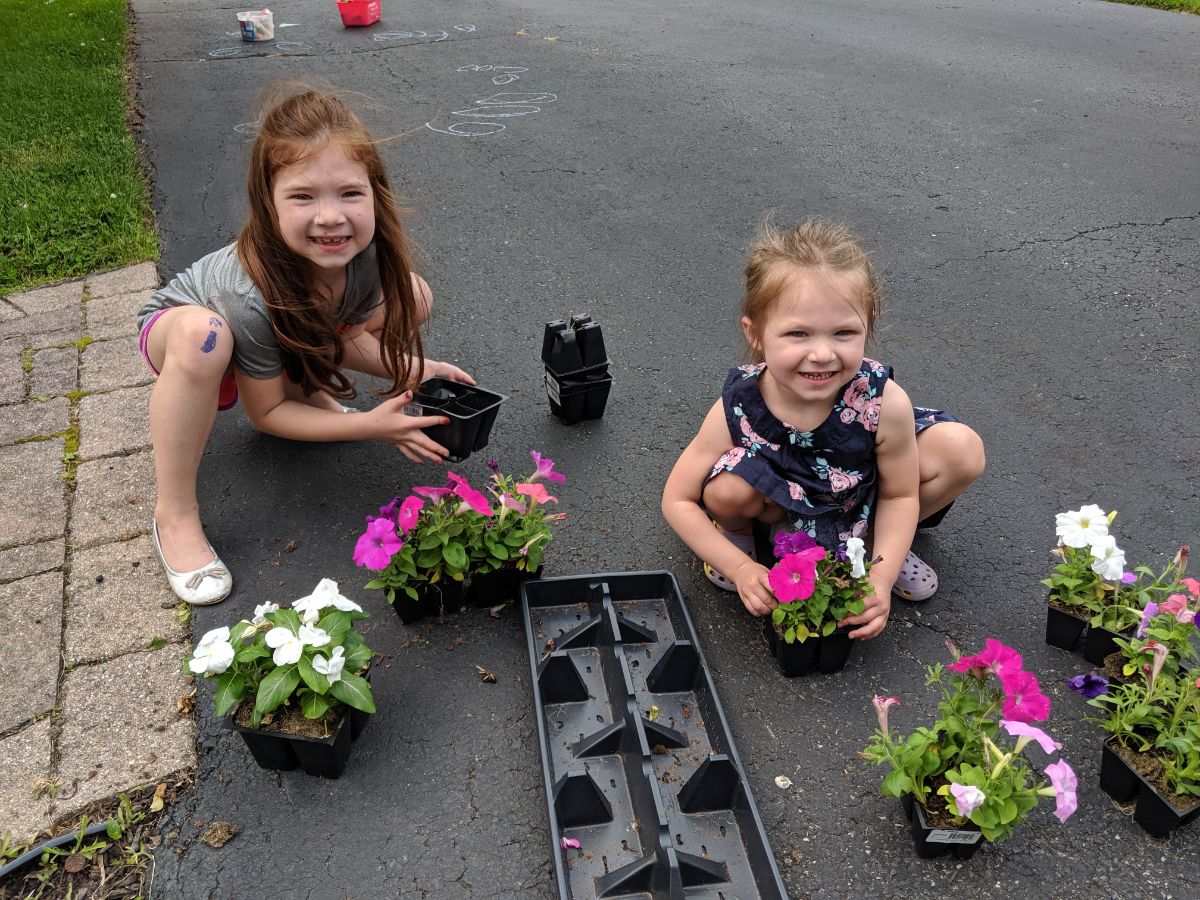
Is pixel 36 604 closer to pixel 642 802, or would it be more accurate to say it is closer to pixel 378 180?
pixel 378 180

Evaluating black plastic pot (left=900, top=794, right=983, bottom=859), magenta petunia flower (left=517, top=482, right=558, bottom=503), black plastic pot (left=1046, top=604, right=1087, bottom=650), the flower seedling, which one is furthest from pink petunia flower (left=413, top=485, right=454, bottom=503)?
black plastic pot (left=1046, top=604, right=1087, bottom=650)

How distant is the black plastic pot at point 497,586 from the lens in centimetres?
244

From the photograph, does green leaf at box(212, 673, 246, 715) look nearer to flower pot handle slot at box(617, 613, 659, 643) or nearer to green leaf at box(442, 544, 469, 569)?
green leaf at box(442, 544, 469, 569)

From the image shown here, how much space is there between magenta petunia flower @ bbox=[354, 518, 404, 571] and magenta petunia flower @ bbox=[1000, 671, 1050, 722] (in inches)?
53.4

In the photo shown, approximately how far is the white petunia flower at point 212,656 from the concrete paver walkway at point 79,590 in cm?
37

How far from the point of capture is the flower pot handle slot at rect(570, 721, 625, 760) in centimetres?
208

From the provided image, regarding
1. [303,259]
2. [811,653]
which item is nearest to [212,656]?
[303,259]

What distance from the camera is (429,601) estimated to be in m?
2.44

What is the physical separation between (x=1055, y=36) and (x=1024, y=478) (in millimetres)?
7278

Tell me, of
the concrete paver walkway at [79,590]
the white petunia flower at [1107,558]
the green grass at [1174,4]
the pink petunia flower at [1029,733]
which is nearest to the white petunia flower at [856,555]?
the pink petunia flower at [1029,733]

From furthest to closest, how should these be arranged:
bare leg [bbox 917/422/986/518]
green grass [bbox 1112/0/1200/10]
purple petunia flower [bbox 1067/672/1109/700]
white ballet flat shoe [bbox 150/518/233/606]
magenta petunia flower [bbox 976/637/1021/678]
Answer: green grass [bbox 1112/0/1200/10], white ballet flat shoe [bbox 150/518/233/606], bare leg [bbox 917/422/986/518], purple petunia flower [bbox 1067/672/1109/700], magenta petunia flower [bbox 976/637/1021/678]

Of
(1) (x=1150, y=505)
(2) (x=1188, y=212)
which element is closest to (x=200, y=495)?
(1) (x=1150, y=505)

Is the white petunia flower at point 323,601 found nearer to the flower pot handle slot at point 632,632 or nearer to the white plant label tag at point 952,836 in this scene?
the flower pot handle slot at point 632,632

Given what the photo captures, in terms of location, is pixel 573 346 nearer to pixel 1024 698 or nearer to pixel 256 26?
pixel 1024 698
